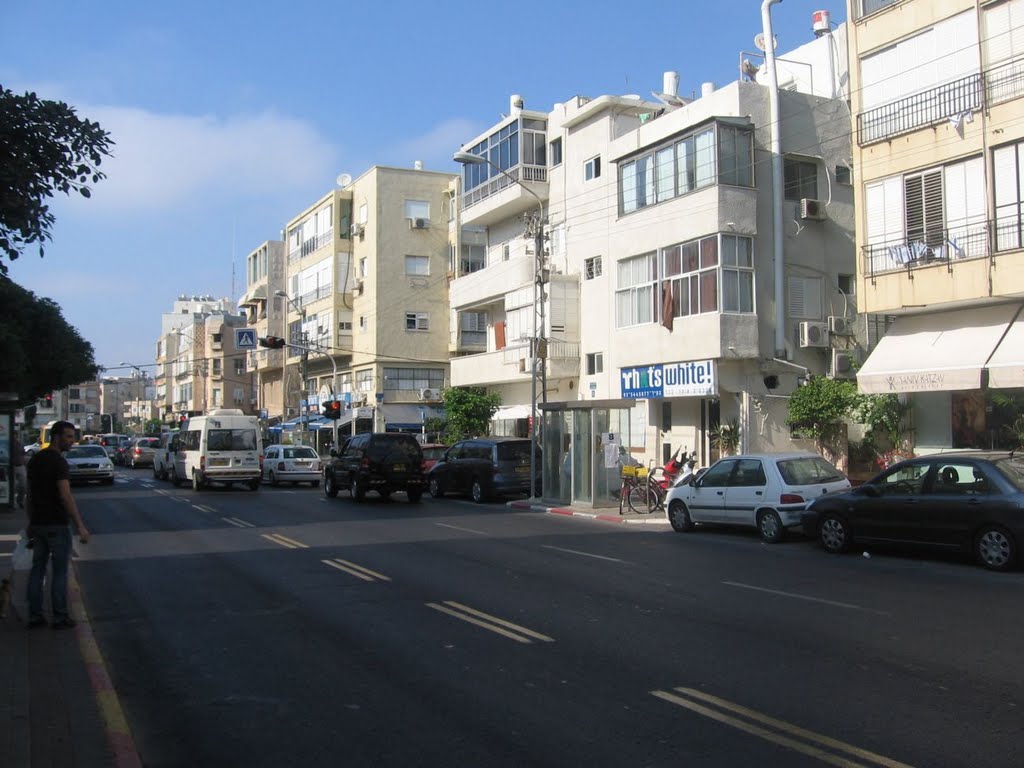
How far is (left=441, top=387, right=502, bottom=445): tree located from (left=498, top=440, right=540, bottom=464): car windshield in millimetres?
11611

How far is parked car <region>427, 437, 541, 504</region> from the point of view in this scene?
26.2 meters

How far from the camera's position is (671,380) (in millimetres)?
27438

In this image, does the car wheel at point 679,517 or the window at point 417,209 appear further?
the window at point 417,209

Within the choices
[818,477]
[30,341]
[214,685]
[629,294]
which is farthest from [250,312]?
[214,685]

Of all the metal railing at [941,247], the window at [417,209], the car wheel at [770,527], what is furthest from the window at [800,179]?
the window at [417,209]

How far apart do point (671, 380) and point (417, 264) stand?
26158 mm

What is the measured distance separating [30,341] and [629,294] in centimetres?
2083

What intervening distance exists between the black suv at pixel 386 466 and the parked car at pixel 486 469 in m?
1.62

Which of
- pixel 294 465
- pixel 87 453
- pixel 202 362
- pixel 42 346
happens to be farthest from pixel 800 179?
pixel 202 362

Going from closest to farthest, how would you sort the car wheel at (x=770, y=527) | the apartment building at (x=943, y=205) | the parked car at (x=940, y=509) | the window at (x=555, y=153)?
the parked car at (x=940, y=509), the car wheel at (x=770, y=527), the apartment building at (x=943, y=205), the window at (x=555, y=153)

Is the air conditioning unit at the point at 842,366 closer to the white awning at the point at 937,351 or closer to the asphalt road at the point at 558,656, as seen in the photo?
the white awning at the point at 937,351

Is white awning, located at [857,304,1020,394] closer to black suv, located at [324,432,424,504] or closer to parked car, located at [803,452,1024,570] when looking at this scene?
parked car, located at [803,452,1024,570]

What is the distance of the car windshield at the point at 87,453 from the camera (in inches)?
1415

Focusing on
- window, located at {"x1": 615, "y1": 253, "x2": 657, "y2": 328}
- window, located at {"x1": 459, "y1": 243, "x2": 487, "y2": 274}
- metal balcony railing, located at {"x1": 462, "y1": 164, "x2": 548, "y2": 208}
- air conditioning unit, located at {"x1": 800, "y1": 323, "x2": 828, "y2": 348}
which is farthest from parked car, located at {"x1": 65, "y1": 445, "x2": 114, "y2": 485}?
air conditioning unit, located at {"x1": 800, "y1": 323, "x2": 828, "y2": 348}
